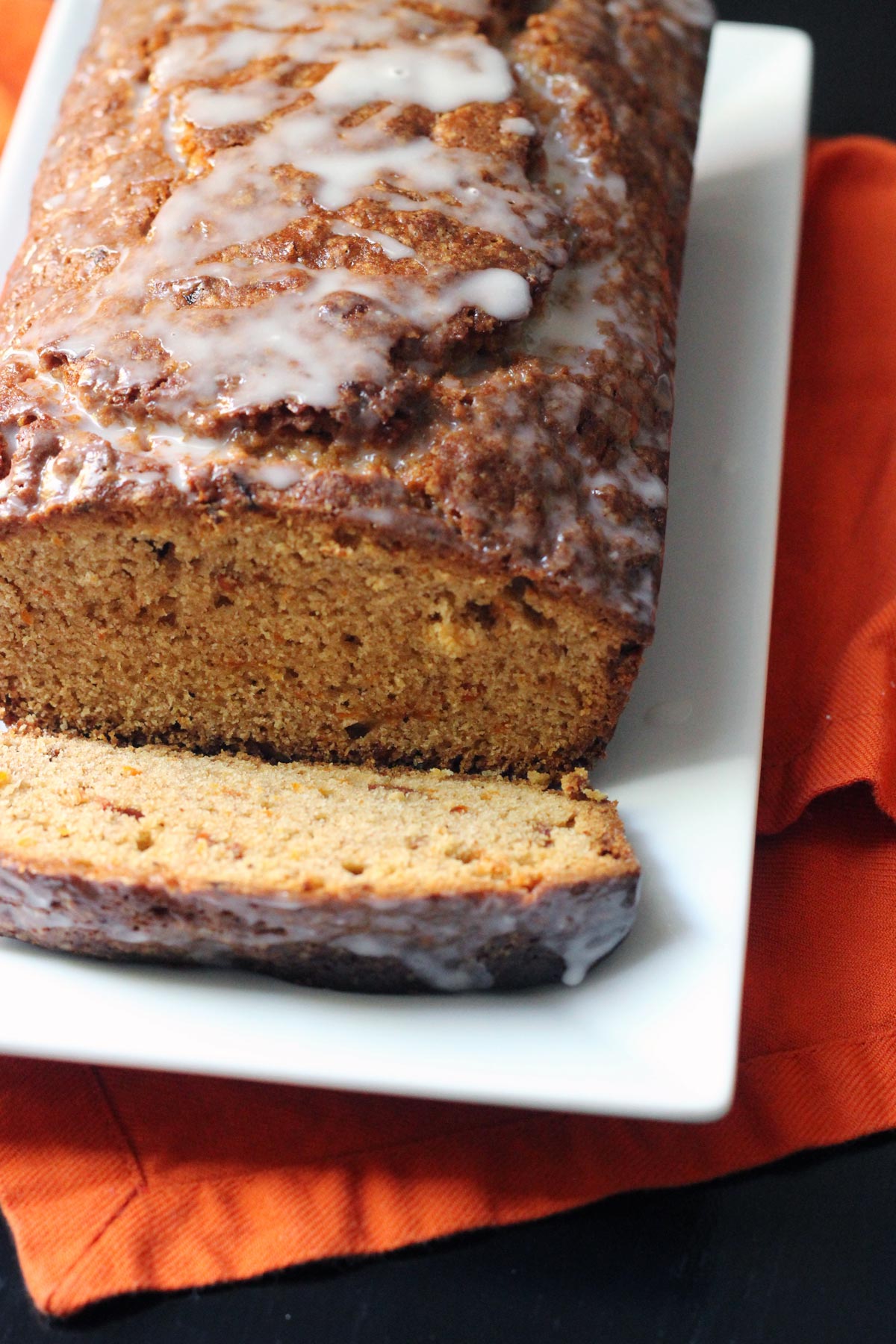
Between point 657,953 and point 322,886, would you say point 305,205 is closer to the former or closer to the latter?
point 322,886

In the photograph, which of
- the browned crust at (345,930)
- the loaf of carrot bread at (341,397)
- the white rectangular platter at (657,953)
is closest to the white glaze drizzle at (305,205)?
the loaf of carrot bread at (341,397)

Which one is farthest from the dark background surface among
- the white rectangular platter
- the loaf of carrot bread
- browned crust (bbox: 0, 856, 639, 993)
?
the loaf of carrot bread

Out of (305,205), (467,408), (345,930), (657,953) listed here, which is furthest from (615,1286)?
(305,205)

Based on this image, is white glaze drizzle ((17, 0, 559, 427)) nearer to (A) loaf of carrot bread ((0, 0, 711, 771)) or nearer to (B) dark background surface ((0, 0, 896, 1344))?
(A) loaf of carrot bread ((0, 0, 711, 771))

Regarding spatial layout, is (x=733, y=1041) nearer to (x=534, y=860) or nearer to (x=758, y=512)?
(x=534, y=860)

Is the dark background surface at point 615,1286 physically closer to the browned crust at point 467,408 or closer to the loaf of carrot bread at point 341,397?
the loaf of carrot bread at point 341,397

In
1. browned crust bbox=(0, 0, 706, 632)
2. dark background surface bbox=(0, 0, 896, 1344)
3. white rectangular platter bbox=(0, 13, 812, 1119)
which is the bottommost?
dark background surface bbox=(0, 0, 896, 1344)
